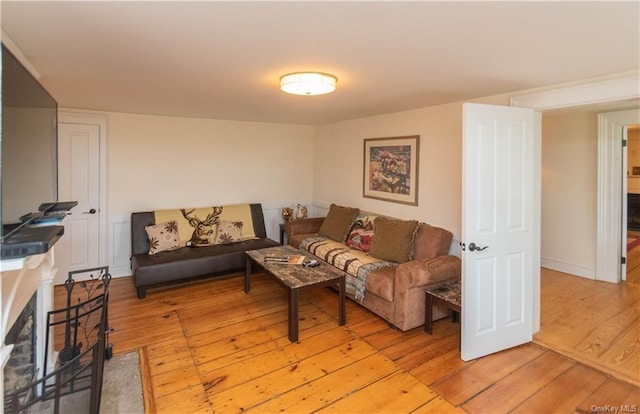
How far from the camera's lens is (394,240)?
3625mm

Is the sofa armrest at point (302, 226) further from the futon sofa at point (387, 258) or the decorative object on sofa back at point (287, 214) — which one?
the decorative object on sofa back at point (287, 214)

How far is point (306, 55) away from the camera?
2014mm

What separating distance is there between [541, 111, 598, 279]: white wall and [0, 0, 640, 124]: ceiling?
2.24 meters

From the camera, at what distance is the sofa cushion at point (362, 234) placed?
4012mm

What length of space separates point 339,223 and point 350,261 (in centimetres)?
106

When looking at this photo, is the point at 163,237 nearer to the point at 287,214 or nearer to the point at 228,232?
the point at 228,232

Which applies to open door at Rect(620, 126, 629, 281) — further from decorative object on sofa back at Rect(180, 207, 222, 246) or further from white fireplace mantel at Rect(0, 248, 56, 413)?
white fireplace mantel at Rect(0, 248, 56, 413)

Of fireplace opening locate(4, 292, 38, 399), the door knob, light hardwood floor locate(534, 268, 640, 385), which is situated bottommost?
light hardwood floor locate(534, 268, 640, 385)

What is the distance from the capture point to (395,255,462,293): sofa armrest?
115 inches

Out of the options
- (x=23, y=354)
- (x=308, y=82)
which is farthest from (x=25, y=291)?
(x=308, y=82)

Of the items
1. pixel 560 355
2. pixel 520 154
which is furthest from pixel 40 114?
pixel 560 355

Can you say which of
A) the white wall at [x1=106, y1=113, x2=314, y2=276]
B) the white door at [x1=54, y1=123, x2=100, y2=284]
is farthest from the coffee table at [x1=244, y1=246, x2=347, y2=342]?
the white door at [x1=54, y1=123, x2=100, y2=284]

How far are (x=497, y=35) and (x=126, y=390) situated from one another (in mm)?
2977

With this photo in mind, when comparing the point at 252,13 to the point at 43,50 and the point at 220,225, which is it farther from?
the point at 220,225
